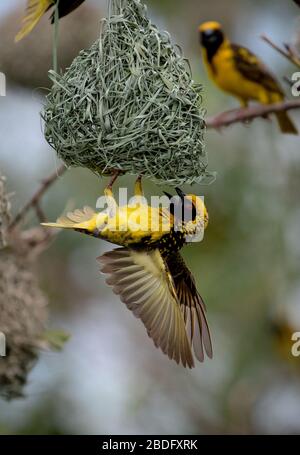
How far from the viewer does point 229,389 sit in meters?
5.78

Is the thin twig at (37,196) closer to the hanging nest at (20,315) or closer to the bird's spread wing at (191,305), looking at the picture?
the hanging nest at (20,315)

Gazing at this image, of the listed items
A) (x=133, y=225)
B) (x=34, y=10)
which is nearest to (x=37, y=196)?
(x=34, y=10)

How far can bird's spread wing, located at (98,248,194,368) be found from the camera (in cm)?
273

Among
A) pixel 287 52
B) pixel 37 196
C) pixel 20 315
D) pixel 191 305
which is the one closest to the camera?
pixel 191 305

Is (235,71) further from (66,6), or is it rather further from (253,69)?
(66,6)

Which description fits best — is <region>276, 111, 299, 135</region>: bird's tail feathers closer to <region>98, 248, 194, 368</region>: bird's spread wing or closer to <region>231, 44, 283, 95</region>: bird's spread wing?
<region>231, 44, 283, 95</region>: bird's spread wing

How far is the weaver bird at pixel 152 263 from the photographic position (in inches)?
104

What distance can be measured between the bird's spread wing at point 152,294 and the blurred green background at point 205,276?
2341 millimetres

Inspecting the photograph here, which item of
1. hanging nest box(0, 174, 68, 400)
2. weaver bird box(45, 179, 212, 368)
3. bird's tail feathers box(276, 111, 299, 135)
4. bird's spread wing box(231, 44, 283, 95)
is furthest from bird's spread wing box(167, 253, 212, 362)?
bird's spread wing box(231, 44, 283, 95)

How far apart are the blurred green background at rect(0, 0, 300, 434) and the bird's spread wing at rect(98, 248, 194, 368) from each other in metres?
2.34

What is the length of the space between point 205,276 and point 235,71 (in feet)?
3.93

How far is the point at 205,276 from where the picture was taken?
5.48m

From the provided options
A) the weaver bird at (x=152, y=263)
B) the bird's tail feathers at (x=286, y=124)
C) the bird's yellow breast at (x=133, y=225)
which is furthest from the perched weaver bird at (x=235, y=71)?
the bird's yellow breast at (x=133, y=225)

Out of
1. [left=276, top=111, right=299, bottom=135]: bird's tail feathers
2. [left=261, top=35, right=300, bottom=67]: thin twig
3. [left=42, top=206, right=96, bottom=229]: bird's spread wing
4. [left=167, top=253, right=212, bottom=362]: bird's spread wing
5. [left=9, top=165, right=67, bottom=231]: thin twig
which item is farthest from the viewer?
[left=276, top=111, right=299, bottom=135]: bird's tail feathers
